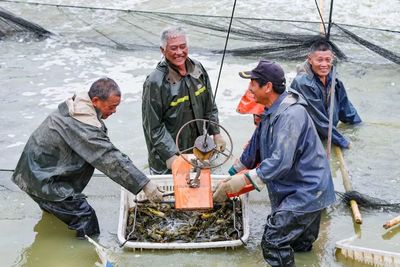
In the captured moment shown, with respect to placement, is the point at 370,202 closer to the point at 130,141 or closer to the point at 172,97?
the point at 172,97

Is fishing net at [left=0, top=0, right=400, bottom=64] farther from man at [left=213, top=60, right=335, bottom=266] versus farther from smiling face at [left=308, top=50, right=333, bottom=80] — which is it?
man at [left=213, top=60, right=335, bottom=266]

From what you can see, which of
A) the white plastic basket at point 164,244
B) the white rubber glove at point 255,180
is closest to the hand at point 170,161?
the white plastic basket at point 164,244

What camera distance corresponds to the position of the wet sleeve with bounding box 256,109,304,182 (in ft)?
14.7

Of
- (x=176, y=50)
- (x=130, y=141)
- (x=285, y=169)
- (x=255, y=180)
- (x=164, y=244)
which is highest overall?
(x=176, y=50)

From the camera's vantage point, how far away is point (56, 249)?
A: 17.5 ft

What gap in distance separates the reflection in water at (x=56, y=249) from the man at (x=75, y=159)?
163 mm

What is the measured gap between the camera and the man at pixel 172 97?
573 centimetres

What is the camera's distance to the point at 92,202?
608cm

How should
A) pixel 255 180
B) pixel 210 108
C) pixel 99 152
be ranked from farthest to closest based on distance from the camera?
pixel 210 108 < pixel 99 152 < pixel 255 180

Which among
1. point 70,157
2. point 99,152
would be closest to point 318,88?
point 99,152

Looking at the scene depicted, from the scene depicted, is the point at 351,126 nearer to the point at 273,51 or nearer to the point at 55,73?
the point at 273,51

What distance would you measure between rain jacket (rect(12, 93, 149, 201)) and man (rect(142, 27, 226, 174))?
0.74 m

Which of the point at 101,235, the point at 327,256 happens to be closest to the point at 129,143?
the point at 101,235

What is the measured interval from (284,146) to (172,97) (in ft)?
5.38
